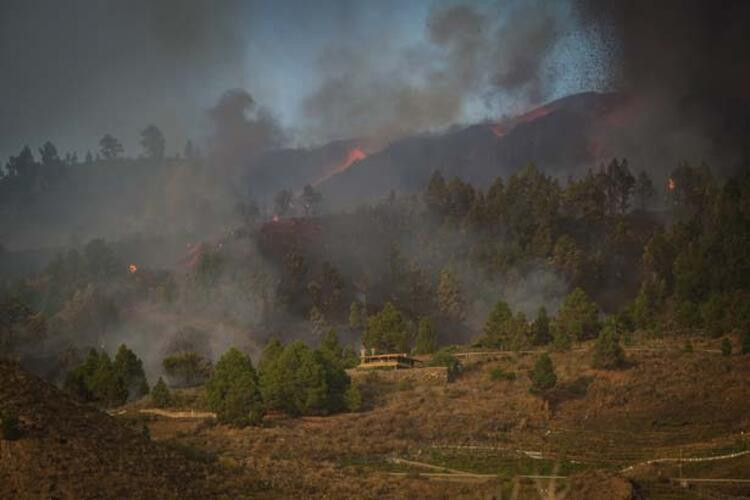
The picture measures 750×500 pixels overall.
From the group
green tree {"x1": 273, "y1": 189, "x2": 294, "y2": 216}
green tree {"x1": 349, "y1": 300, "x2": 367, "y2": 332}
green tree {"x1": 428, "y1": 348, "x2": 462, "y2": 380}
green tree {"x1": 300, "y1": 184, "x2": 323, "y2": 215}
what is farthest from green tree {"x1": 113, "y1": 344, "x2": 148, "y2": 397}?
green tree {"x1": 273, "y1": 189, "x2": 294, "y2": 216}

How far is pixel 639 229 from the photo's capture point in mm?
127125

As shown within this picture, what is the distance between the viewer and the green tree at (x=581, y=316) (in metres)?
89.6

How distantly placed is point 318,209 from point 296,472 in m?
121

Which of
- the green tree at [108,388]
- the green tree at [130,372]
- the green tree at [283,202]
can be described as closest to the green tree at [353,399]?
the green tree at [108,388]

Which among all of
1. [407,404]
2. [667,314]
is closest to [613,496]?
[407,404]

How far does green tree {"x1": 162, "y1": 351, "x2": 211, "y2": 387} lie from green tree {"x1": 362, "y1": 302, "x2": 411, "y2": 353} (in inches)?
634

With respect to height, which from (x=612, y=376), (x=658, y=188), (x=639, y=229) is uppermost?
(x=658, y=188)

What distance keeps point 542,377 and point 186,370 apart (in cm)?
3314

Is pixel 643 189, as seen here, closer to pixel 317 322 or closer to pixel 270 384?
pixel 317 322

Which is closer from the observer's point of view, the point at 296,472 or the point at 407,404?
the point at 296,472

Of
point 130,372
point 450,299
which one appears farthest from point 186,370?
point 450,299

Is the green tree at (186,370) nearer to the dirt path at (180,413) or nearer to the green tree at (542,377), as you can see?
the dirt path at (180,413)

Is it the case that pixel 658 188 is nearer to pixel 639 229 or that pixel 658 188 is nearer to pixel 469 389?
pixel 639 229

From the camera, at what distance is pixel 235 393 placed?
211 ft
